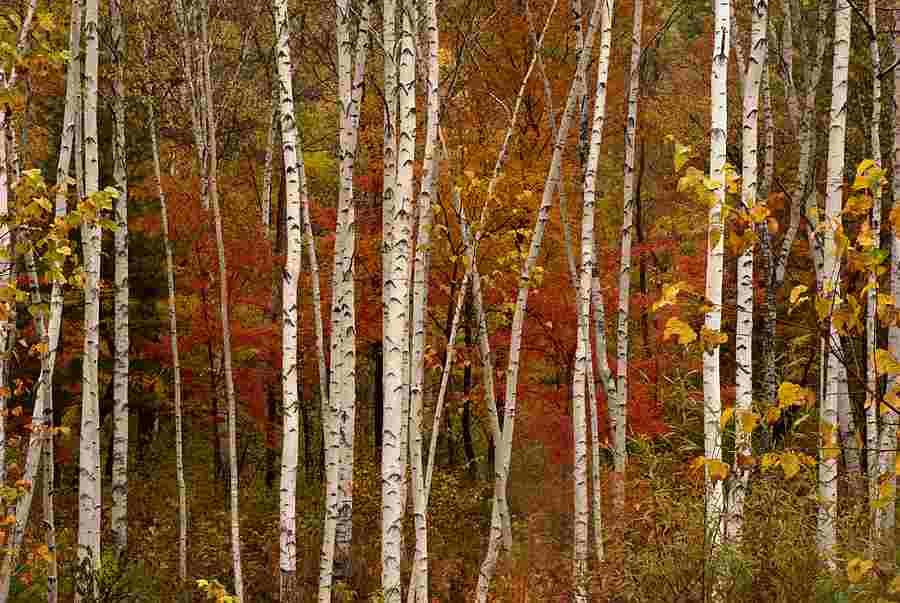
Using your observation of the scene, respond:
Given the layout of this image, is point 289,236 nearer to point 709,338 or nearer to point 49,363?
point 49,363

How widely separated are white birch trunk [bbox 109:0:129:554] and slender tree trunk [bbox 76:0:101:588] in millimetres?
1394

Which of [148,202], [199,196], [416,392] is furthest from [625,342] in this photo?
[148,202]

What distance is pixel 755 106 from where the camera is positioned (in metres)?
5.41

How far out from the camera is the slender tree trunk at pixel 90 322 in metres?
6.36

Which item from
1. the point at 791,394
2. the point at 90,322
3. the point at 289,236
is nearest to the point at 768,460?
the point at 791,394

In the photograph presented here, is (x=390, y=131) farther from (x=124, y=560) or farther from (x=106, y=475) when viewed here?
(x=106, y=475)

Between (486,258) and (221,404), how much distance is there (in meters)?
5.42

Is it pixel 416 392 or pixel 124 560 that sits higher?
pixel 416 392

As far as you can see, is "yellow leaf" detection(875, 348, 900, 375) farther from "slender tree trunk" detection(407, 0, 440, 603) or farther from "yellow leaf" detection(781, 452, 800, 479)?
"slender tree trunk" detection(407, 0, 440, 603)

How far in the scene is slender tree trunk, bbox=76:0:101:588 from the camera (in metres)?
6.36

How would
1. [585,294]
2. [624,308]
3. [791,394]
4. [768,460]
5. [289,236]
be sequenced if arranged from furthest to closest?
1. [624,308]
2. [585,294]
3. [289,236]
4. [768,460]
5. [791,394]

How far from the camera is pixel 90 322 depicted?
6.89m

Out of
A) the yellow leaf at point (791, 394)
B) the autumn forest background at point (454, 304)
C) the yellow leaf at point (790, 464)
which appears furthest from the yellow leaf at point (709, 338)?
the yellow leaf at point (790, 464)

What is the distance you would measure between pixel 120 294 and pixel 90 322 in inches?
109
